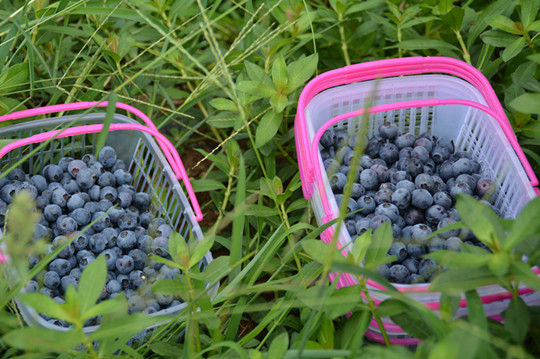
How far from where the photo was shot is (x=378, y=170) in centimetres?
198

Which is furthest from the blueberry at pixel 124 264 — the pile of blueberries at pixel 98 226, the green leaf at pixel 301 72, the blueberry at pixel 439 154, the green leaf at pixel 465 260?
the blueberry at pixel 439 154

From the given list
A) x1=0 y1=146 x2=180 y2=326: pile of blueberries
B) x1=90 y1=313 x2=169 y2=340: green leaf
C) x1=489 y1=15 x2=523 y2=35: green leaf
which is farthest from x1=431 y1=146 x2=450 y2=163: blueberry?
x1=90 y1=313 x2=169 y2=340: green leaf

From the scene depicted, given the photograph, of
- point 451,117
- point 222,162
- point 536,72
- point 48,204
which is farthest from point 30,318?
point 536,72

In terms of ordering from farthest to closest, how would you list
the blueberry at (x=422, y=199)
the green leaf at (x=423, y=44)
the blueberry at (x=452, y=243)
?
the green leaf at (x=423, y=44) → the blueberry at (x=422, y=199) → the blueberry at (x=452, y=243)

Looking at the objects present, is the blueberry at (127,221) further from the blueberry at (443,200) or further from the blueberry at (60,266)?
the blueberry at (443,200)

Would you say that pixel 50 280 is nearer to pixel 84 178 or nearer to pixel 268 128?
pixel 84 178

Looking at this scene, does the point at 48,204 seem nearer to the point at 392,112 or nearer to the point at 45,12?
the point at 45,12

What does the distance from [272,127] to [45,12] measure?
0.92 meters

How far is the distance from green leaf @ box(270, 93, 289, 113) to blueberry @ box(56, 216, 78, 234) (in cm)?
77

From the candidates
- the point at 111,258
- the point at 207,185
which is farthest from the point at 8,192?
the point at 207,185

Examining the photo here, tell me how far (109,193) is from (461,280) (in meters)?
1.24

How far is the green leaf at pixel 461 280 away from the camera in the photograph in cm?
125

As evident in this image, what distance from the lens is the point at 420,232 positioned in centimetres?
175

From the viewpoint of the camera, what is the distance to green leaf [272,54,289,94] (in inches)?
77.8
